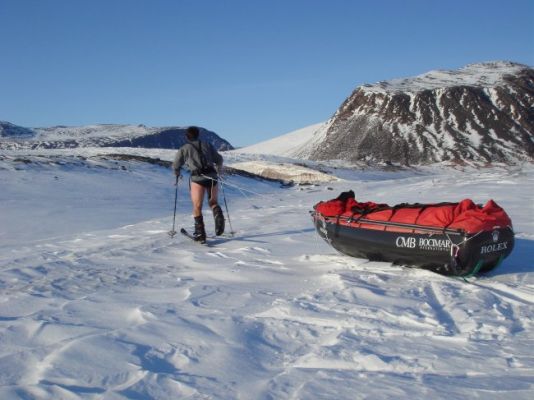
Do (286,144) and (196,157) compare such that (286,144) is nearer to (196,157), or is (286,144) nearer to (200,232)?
(196,157)

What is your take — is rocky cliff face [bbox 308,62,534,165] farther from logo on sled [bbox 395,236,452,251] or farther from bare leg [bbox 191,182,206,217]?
logo on sled [bbox 395,236,452,251]

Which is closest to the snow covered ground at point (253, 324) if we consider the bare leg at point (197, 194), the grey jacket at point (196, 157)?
the bare leg at point (197, 194)

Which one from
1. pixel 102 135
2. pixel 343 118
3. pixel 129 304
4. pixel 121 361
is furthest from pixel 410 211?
pixel 102 135

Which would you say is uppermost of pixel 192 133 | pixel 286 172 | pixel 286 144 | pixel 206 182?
pixel 286 144

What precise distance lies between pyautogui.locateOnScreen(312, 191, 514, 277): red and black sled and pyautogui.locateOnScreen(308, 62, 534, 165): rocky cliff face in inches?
2825

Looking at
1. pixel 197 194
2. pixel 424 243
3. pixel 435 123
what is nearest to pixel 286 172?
pixel 197 194

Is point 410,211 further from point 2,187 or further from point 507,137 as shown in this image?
point 507,137

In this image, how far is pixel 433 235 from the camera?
6.12 m

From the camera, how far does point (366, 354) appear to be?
378 cm

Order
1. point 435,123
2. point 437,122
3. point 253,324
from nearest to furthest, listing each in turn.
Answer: point 253,324 < point 435,123 < point 437,122

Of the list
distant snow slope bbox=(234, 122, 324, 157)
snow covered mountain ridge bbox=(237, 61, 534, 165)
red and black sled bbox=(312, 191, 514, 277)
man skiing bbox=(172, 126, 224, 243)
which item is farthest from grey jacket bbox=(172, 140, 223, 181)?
distant snow slope bbox=(234, 122, 324, 157)

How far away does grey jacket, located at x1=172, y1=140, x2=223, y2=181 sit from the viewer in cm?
942

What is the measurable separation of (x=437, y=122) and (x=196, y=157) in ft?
280

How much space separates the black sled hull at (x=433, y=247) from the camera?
5.87 m
